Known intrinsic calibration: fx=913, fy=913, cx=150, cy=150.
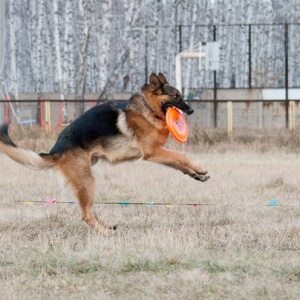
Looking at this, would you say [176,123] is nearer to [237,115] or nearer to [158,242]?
[158,242]

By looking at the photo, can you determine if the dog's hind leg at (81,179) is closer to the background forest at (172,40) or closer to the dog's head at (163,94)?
the dog's head at (163,94)

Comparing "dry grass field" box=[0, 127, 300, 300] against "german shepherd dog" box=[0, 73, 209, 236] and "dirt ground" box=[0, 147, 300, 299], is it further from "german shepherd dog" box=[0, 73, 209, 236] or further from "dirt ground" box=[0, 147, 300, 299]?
"german shepherd dog" box=[0, 73, 209, 236]

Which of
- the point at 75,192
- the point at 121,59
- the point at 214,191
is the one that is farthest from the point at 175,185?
the point at 121,59

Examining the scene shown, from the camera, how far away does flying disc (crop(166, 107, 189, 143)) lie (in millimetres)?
9078

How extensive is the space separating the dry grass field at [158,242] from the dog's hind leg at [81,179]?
152 mm

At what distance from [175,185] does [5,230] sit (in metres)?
4.12

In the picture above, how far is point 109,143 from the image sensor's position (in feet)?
29.1

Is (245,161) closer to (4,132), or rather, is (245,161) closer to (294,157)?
(294,157)

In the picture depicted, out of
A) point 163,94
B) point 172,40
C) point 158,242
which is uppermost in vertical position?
point 172,40

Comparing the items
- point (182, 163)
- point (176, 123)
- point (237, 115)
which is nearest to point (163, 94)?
point (176, 123)

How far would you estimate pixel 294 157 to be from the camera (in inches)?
708

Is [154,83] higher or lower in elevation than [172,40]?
lower

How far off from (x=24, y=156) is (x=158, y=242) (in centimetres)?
212

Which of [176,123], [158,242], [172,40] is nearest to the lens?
[158,242]
